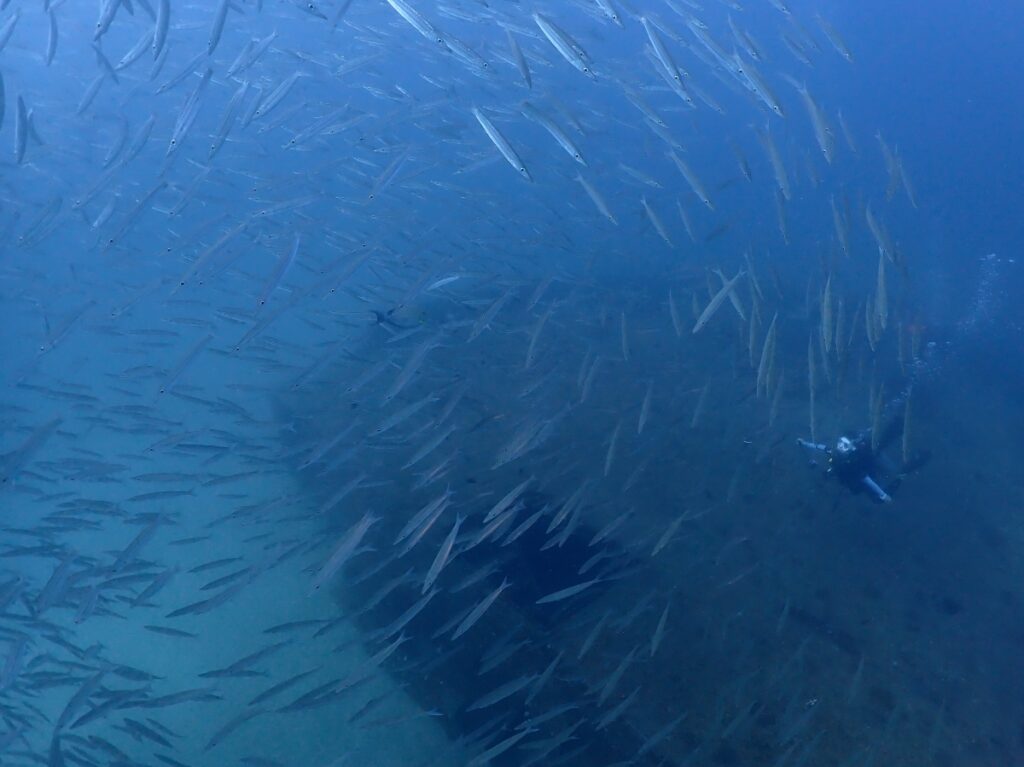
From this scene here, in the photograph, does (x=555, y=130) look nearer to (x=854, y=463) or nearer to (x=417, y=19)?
(x=417, y=19)

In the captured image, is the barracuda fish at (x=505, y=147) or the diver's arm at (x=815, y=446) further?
the diver's arm at (x=815, y=446)

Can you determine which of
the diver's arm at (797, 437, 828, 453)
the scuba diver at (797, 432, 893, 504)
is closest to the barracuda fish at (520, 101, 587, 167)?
the diver's arm at (797, 437, 828, 453)

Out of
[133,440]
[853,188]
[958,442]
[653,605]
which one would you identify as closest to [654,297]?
[958,442]

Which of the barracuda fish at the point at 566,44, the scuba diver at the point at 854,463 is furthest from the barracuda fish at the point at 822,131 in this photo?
the scuba diver at the point at 854,463

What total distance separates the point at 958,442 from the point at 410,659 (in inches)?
340

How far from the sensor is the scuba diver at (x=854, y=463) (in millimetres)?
7652

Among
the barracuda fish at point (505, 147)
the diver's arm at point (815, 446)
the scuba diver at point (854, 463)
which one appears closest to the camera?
the barracuda fish at point (505, 147)

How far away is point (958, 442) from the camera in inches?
389

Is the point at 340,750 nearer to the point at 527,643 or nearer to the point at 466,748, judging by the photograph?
the point at 466,748

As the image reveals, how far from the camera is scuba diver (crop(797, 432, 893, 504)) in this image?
765 centimetres

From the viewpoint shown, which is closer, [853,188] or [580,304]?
[580,304]

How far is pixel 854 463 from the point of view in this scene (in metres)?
7.67

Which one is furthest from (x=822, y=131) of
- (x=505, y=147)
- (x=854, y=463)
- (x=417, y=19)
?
(x=417, y=19)

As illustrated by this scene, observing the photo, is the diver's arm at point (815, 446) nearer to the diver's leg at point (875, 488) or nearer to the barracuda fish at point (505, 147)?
the diver's leg at point (875, 488)
